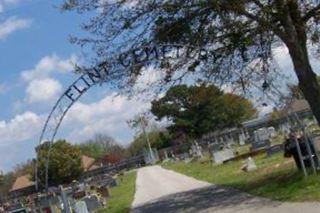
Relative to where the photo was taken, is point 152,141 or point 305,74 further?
point 152,141

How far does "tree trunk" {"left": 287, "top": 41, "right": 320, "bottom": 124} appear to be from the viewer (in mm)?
19359

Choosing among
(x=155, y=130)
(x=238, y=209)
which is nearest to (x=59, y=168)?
(x=155, y=130)

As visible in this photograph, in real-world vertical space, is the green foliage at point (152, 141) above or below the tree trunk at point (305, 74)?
above

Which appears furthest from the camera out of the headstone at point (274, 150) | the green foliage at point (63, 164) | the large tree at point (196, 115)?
the green foliage at point (63, 164)

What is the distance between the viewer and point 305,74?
63.8ft

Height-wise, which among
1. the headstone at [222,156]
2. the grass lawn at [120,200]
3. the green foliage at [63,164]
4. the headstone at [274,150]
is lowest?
the grass lawn at [120,200]

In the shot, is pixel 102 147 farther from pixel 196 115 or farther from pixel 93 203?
pixel 93 203

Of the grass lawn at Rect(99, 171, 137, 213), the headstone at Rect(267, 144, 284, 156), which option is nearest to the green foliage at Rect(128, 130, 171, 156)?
the grass lawn at Rect(99, 171, 137, 213)

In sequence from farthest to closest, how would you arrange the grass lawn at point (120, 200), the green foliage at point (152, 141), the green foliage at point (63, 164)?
the green foliage at point (152, 141)
the green foliage at point (63, 164)
the grass lawn at point (120, 200)

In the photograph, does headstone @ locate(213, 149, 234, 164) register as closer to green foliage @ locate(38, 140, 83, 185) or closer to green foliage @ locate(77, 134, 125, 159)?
green foliage @ locate(38, 140, 83, 185)

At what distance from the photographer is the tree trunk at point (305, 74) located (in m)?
19.4

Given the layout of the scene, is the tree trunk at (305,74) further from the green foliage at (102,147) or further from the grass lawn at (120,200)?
the green foliage at (102,147)

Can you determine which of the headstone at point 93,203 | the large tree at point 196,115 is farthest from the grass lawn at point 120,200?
the large tree at point 196,115

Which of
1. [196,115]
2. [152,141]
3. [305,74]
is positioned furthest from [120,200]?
[152,141]
